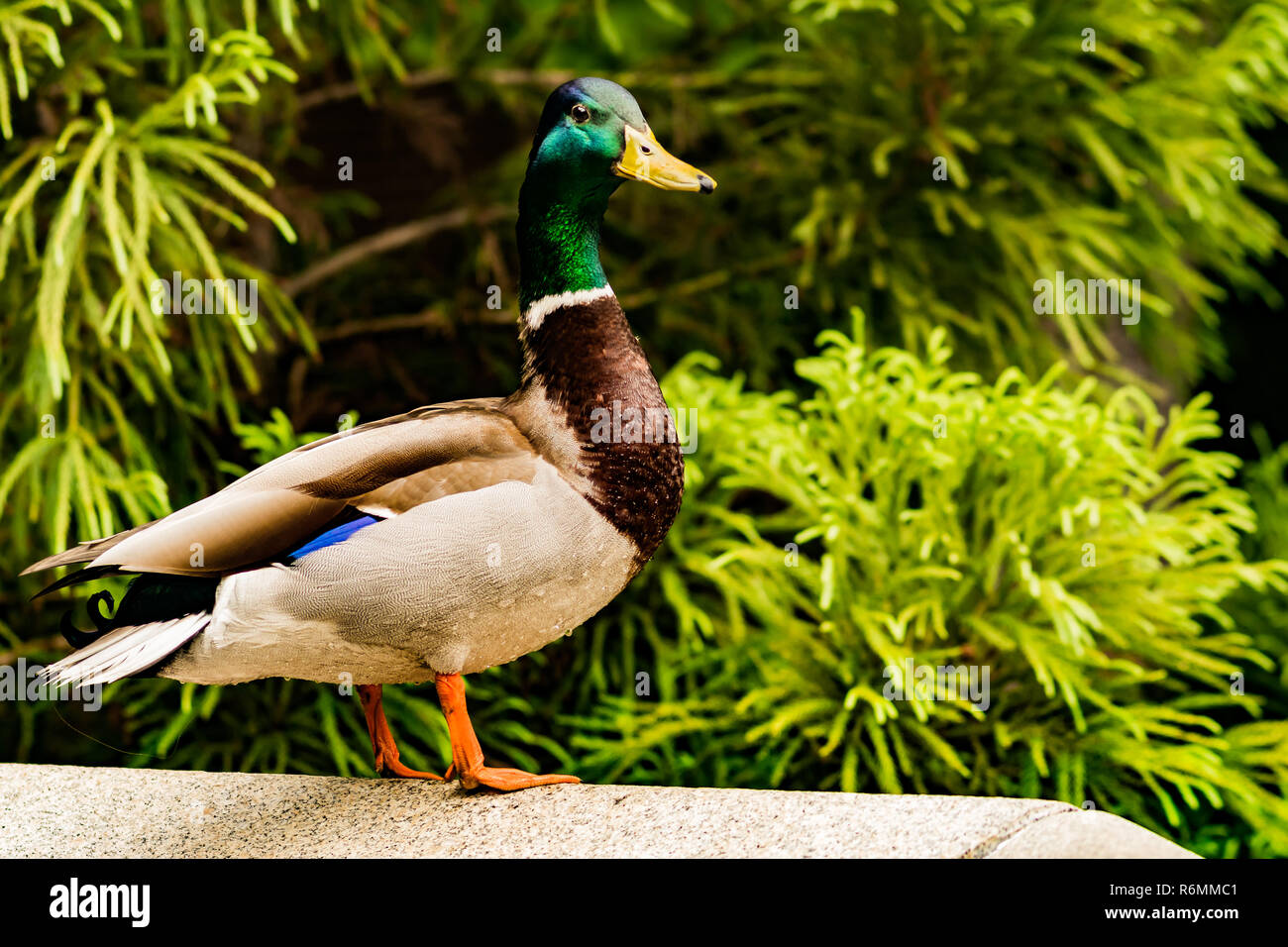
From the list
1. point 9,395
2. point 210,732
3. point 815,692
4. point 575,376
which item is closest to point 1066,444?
point 815,692

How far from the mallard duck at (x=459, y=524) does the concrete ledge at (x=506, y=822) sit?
17cm

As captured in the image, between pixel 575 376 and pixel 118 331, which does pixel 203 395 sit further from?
pixel 575 376

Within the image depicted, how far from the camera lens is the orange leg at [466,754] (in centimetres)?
157

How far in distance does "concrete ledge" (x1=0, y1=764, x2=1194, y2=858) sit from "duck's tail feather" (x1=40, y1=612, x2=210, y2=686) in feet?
1.17

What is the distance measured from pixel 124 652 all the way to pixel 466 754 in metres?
0.44

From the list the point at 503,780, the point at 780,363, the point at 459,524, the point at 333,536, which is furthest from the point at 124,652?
the point at 780,363

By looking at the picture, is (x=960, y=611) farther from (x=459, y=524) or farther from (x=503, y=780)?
(x=459, y=524)

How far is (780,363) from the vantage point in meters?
3.18

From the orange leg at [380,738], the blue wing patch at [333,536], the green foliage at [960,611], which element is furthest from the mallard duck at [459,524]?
the green foliage at [960,611]

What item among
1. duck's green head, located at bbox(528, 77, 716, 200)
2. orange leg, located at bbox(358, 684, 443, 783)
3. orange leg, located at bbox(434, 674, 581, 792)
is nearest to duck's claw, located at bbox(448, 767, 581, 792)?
orange leg, located at bbox(434, 674, 581, 792)

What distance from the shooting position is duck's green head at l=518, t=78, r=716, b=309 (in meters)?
1.48

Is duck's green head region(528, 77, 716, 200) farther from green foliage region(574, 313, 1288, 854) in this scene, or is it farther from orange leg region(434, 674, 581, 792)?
green foliage region(574, 313, 1288, 854)

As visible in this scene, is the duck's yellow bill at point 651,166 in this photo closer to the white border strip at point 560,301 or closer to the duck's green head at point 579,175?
the duck's green head at point 579,175

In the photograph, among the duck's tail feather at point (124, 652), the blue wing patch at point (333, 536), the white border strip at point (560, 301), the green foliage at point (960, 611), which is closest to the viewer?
the duck's tail feather at point (124, 652)
